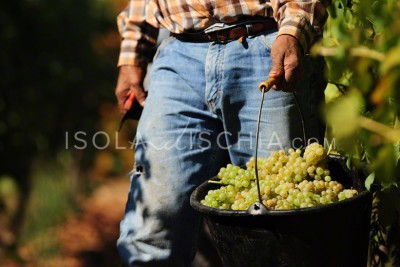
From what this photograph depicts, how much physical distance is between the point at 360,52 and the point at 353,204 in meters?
1.01

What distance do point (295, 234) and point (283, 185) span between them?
0.19m

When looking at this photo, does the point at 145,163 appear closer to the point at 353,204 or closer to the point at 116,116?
the point at 353,204

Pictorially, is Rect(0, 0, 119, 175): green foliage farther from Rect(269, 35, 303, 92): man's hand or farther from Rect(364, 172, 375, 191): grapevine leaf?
Rect(364, 172, 375, 191): grapevine leaf

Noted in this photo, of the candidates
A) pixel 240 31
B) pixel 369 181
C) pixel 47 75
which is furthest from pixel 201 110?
pixel 47 75

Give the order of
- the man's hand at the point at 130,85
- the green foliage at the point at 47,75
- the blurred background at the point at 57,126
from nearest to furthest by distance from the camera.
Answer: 1. the man's hand at the point at 130,85
2. the green foliage at the point at 47,75
3. the blurred background at the point at 57,126

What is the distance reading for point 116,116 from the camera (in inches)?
377

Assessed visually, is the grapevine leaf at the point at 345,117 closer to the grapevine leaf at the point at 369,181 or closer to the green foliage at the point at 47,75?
the grapevine leaf at the point at 369,181

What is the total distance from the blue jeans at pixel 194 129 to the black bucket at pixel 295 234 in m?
0.43

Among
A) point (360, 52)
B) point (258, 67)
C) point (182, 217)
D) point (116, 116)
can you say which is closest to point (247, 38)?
point (258, 67)

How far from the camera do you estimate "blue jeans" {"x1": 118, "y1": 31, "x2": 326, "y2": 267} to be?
9.47 feet

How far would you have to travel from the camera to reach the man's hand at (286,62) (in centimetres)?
265

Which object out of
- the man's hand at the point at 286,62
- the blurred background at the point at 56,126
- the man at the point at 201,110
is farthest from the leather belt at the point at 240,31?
the blurred background at the point at 56,126

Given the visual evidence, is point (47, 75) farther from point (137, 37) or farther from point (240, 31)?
point (240, 31)

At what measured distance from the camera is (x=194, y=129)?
300 centimetres
